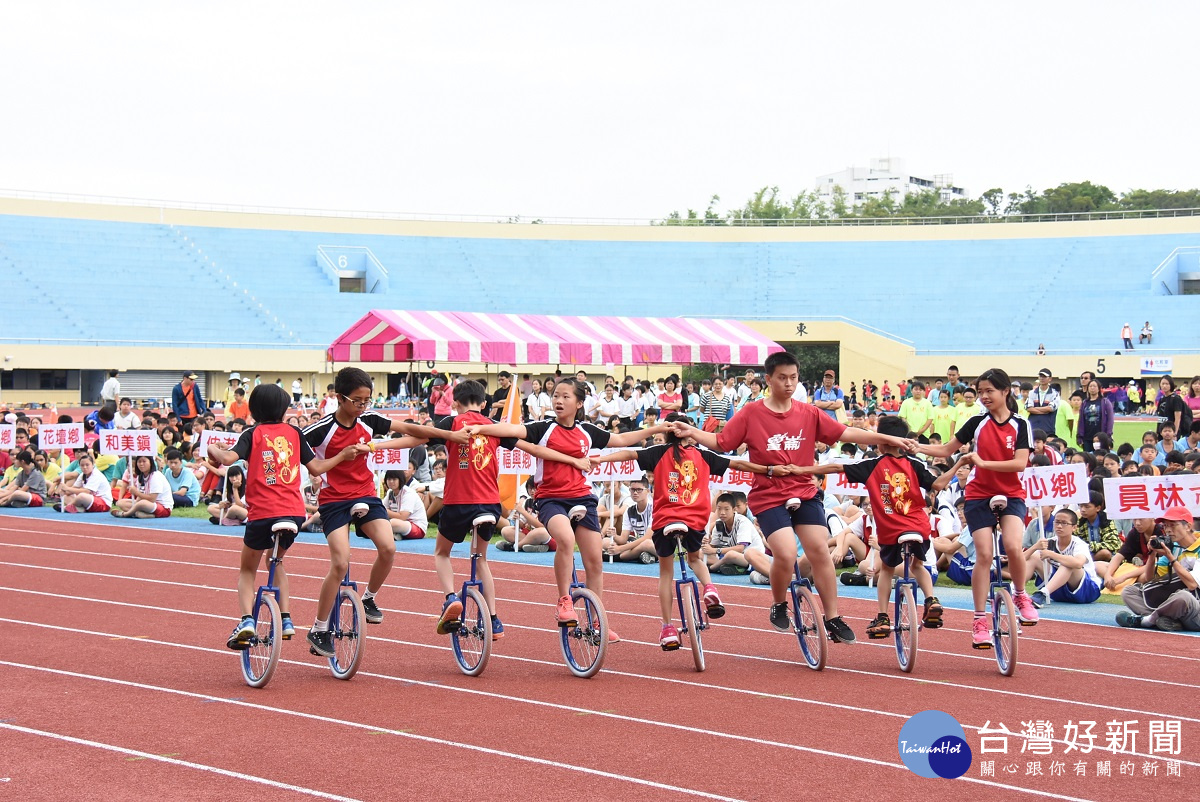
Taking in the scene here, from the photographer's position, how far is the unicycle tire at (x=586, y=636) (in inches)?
333

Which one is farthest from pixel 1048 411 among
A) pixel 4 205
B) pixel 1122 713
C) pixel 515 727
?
pixel 4 205

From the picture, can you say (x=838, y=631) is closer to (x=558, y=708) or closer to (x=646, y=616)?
(x=558, y=708)

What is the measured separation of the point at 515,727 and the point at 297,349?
41.2 m

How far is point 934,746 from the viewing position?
22.3 ft

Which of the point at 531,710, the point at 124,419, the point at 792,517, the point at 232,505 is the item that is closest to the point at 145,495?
the point at 232,505

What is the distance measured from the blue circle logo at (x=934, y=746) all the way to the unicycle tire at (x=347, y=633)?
3.51m

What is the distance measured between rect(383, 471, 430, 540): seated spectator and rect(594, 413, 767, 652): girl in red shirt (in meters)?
8.70

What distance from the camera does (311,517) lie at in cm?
1830

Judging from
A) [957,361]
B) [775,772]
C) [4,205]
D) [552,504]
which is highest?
[4,205]

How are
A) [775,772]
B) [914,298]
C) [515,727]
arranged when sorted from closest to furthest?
[775,772]
[515,727]
[914,298]

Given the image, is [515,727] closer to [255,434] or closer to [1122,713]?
[255,434]

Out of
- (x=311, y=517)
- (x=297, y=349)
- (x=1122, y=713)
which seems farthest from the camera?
(x=297, y=349)

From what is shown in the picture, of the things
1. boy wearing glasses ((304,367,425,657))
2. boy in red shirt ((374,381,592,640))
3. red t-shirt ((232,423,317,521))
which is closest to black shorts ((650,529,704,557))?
boy in red shirt ((374,381,592,640))

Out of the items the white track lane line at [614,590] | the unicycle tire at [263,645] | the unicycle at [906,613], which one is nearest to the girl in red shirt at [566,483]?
the unicycle tire at [263,645]
